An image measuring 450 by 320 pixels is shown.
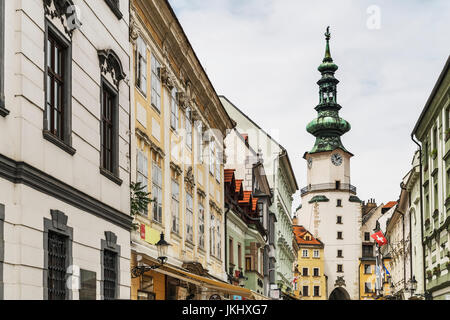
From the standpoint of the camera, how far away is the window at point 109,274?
1310cm

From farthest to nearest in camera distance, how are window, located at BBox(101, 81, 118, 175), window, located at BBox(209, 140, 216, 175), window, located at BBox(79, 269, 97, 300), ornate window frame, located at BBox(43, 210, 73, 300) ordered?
window, located at BBox(209, 140, 216, 175) < window, located at BBox(101, 81, 118, 175) < window, located at BBox(79, 269, 97, 300) < ornate window frame, located at BBox(43, 210, 73, 300)

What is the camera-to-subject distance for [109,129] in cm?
1377

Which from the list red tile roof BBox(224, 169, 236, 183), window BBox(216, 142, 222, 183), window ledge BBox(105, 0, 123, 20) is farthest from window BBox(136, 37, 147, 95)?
red tile roof BBox(224, 169, 236, 183)

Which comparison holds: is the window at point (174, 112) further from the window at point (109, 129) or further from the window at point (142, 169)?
the window at point (109, 129)

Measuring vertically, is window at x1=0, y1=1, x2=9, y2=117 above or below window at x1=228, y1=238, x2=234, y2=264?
above

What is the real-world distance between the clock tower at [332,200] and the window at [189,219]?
3535 inches

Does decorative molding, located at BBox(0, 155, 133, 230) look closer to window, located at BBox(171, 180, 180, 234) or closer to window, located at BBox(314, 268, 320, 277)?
window, located at BBox(171, 180, 180, 234)

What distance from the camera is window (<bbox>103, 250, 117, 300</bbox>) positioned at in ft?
43.0

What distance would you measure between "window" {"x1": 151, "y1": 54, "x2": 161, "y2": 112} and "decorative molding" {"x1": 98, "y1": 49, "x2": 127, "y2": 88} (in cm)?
569

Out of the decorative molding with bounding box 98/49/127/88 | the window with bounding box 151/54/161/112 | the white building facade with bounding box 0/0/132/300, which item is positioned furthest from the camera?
the window with bounding box 151/54/161/112

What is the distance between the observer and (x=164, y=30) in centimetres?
2103

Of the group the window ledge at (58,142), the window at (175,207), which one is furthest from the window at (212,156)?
the window ledge at (58,142)

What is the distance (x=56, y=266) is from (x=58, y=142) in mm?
1664
